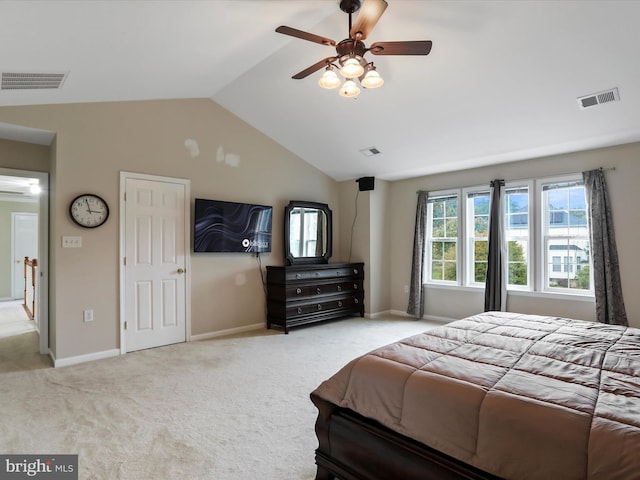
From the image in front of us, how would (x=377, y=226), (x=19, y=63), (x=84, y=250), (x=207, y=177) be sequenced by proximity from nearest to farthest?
(x=19, y=63) < (x=84, y=250) < (x=207, y=177) < (x=377, y=226)

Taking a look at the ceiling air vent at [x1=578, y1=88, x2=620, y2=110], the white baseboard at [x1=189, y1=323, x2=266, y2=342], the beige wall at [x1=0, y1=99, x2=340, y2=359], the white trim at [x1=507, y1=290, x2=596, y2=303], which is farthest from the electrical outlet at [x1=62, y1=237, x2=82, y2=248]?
the white trim at [x1=507, y1=290, x2=596, y2=303]

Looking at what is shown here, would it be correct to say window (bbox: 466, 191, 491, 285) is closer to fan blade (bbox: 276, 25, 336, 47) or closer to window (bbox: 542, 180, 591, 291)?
window (bbox: 542, 180, 591, 291)

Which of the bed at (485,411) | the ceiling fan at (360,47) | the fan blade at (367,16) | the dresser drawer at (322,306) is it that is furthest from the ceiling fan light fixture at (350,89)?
the dresser drawer at (322,306)

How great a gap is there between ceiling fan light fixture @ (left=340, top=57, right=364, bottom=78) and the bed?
1.89 meters

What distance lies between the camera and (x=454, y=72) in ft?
11.3

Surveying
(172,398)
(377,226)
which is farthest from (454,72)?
(172,398)

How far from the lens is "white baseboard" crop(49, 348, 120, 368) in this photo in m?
3.59

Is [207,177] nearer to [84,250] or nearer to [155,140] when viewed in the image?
[155,140]

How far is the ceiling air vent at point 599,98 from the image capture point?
328 centimetres

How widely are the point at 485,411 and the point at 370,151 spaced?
4.31m

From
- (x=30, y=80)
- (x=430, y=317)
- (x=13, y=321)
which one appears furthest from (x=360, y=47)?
(x=13, y=321)

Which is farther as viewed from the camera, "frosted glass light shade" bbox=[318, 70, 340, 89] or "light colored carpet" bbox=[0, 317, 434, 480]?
"frosted glass light shade" bbox=[318, 70, 340, 89]

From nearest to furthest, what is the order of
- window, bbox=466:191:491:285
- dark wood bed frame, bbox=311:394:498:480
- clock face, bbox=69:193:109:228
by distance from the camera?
dark wood bed frame, bbox=311:394:498:480 → clock face, bbox=69:193:109:228 → window, bbox=466:191:491:285

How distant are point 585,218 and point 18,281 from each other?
11.2 metres
